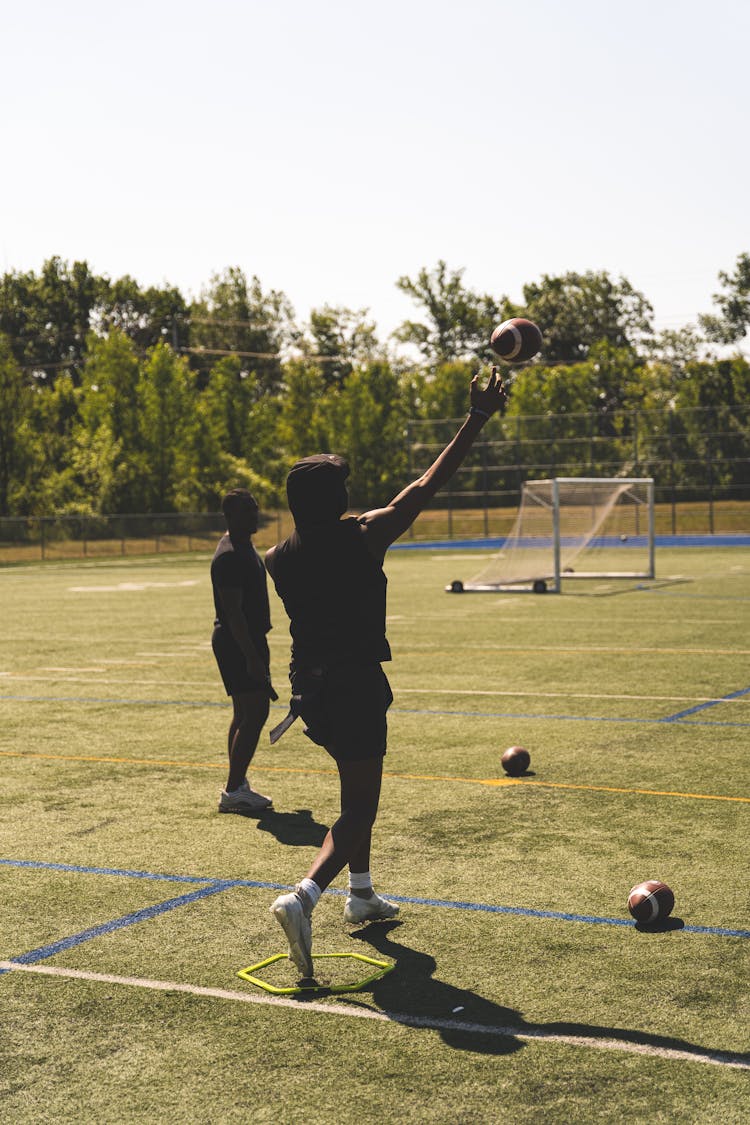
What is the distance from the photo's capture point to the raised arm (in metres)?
5.54

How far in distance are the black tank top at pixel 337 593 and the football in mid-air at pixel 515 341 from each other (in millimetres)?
1635

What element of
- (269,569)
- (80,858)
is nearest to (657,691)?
(80,858)

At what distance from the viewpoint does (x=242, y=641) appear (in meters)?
8.91

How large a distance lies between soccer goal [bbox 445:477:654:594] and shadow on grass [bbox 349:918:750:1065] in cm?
2308

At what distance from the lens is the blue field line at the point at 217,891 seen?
616 cm

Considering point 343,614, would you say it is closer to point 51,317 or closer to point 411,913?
point 411,913

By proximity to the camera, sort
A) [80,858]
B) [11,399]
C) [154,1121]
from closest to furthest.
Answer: [154,1121] < [80,858] < [11,399]

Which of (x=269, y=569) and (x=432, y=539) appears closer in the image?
(x=269, y=569)

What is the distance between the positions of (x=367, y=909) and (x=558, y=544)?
78.4 feet

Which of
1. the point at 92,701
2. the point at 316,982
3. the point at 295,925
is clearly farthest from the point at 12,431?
the point at 295,925

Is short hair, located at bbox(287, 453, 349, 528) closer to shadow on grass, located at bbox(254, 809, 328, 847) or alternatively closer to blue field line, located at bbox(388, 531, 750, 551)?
shadow on grass, located at bbox(254, 809, 328, 847)

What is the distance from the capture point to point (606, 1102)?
437 centimetres

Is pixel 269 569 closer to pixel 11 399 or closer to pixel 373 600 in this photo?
pixel 373 600

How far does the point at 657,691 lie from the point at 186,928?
324 inches
